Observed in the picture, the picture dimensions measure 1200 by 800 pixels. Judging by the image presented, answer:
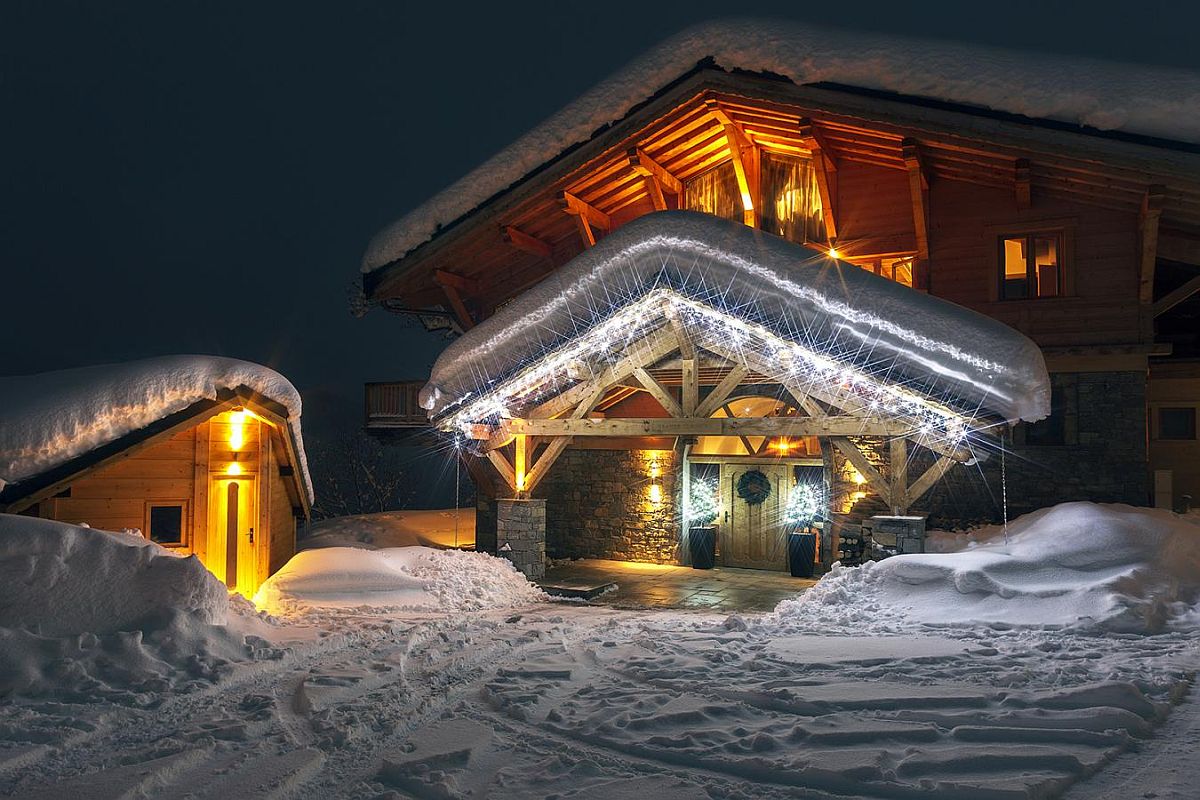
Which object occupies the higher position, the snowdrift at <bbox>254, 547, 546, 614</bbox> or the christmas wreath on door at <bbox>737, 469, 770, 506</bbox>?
the christmas wreath on door at <bbox>737, 469, 770, 506</bbox>

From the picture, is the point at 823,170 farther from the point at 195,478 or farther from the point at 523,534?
the point at 195,478

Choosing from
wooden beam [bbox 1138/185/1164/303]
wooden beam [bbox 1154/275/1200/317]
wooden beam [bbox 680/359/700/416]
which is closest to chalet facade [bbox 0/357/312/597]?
wooden beam [bbox 680/359/700/416]

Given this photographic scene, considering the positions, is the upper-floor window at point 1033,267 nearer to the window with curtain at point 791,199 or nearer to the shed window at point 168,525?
the window with curtain at point 791,199

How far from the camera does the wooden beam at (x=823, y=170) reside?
12959 millimetres

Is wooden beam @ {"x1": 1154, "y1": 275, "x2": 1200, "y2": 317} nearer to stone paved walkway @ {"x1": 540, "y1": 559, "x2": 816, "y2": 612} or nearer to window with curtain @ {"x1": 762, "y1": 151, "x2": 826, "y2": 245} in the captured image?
window with curtain @ {"x1": 762, "y1": 151, "x2": 826, "y2": 245}

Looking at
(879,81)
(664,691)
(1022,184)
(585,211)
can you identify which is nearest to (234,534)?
(664,691)

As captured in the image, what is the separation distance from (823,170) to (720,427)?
5829 mm

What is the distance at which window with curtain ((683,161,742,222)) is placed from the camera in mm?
15156

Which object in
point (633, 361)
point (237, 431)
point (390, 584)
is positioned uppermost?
point (633, 361)

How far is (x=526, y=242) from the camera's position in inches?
623

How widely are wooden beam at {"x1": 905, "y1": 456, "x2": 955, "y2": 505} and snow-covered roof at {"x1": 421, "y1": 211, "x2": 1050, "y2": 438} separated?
54 centimetres

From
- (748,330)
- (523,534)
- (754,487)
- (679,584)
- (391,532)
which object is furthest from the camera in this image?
(391,532)

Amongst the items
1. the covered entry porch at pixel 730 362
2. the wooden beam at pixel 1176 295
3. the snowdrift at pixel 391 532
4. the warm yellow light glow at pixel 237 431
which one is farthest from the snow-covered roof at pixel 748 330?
the snowdrift at pixel 391 532

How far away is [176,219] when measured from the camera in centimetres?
9988
